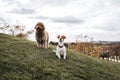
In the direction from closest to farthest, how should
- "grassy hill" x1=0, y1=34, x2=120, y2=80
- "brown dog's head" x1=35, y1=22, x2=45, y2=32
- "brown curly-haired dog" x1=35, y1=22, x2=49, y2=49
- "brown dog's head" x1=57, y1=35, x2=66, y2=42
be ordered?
"grassy hill" x1=0, y1=34, x2=120, y2=80 → "brown dog's head" x1=57, y1=35, x2=66, y2=42 → "brown dog's head" x1=35, y1=22, x2=45, y2=32 → "brown curly-haired dog" x1=35, y1=22, x2=49, y2=49

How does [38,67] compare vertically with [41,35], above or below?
below

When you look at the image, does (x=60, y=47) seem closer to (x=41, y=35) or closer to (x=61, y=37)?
(x=61, y=37)

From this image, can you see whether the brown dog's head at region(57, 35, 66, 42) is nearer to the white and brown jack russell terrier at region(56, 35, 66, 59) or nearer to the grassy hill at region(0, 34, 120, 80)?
the white and brown jack russell terrier at region(56, 35, 66, 59)

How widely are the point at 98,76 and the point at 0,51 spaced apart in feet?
23.2

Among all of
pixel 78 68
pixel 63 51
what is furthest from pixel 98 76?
pixel 63 51

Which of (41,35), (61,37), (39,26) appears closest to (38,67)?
(61,37)

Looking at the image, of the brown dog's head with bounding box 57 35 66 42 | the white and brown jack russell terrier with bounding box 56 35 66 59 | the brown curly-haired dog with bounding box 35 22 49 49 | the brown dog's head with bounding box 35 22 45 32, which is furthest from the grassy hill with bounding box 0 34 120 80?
the brown dog's head with bounding box 35 22 45 32

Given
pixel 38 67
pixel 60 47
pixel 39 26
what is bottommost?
pixel 38 67

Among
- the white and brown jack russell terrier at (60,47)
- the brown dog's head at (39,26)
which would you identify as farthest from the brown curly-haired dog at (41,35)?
the white and brown jack russell terrier at (60,47)

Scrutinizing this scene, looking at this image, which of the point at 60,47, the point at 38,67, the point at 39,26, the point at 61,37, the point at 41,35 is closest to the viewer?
the point at 38,67

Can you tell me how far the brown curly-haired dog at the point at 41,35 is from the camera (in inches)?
819

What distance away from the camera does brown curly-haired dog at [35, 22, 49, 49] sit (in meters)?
20.8

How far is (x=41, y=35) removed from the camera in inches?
869

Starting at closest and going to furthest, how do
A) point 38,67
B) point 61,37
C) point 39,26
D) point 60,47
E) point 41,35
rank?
point 38,67
point 61,37
point 60,47
point 39,26
point 41,35
